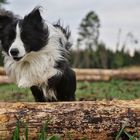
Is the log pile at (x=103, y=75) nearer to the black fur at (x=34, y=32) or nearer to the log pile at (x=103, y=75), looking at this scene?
the log pile at (x=103, y=75)

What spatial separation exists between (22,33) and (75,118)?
196 centimetres

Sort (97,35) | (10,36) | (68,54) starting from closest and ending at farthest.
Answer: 1. (10,36)
2. (68,54)
3. (97,35)

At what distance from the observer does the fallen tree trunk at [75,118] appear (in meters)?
5.88

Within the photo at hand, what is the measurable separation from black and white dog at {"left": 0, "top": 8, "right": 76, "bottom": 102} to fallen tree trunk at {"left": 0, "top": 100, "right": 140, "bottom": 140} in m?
1.66

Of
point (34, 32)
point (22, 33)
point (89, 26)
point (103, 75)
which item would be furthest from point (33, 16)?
point (89, 26)

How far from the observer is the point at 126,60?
34812 mm

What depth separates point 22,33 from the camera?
24.6 feet

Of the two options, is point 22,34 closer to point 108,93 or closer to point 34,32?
point 34,32

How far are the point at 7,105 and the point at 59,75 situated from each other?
1.89 meters

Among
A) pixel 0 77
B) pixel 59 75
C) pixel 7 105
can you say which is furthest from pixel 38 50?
pixel 0 77

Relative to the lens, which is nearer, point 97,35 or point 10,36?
point 10,36

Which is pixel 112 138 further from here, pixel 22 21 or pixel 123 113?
pixel 22 21

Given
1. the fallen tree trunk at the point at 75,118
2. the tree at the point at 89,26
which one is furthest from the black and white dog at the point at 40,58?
the tree at the point at 89,26

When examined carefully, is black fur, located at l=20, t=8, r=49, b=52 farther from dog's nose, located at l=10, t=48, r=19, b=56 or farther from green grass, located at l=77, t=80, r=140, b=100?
green grass, located at l=77, t=80, r=140, b=100
